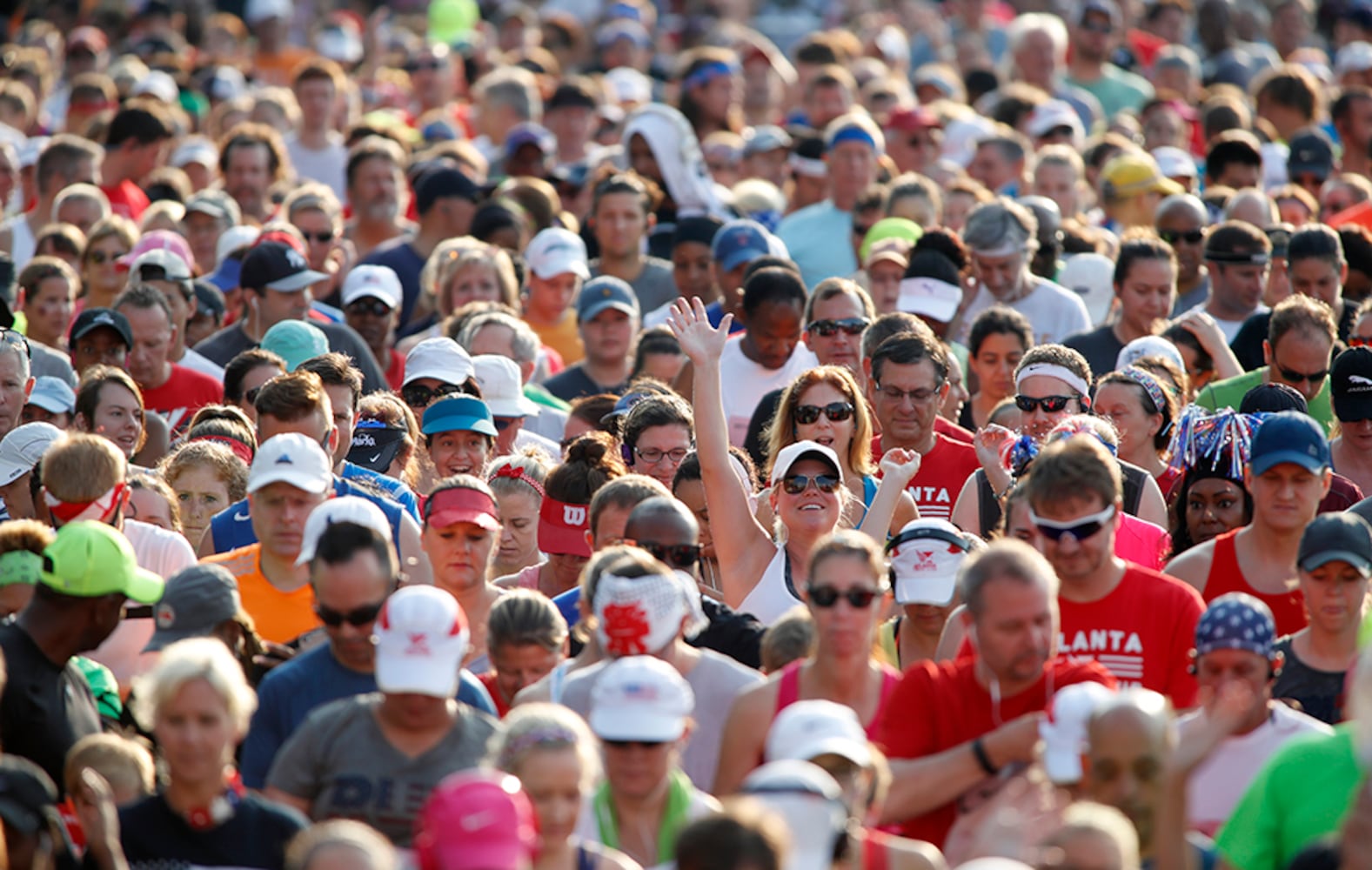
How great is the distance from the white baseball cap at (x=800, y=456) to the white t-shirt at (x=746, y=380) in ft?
7.68

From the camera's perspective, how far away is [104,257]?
1160 centimetres

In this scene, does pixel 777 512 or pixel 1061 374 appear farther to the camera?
pixel 1061 374

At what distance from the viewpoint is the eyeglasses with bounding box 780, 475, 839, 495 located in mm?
7250

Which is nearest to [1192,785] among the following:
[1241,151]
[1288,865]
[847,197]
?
[1288,865]

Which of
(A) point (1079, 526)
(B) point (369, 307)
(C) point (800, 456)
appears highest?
(B) point (369, 307)

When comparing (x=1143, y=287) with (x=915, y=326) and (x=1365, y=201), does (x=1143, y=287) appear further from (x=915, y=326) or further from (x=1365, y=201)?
(x=1365, y=201)

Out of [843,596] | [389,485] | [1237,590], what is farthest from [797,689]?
[389,485]

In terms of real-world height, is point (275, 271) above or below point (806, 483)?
above

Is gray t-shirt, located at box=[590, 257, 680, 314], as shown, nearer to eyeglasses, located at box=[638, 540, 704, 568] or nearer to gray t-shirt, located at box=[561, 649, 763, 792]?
eyeglasses, located at box=[638, 540, 704, 568]

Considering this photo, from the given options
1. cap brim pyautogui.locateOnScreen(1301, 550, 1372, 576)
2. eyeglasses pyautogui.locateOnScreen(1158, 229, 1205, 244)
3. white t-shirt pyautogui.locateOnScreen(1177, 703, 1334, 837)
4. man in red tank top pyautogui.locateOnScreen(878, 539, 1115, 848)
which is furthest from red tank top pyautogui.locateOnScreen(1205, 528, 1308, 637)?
eyeglasses pyautogui.locateOnScreen(1158, 229, 1205, 244)

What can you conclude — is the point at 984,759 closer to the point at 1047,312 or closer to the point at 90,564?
the point at 90,564

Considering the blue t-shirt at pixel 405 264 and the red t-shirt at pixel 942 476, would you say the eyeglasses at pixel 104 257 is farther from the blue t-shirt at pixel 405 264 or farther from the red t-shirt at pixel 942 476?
the red t-shirt at pixel 942 476

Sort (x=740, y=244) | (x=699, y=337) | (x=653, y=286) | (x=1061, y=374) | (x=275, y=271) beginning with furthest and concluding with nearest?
(x=653, y=286), (x=740, y=244), (x=275, y=271), (x=1061, y=374), (x=699, y=337)

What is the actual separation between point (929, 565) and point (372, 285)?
4926 mm
